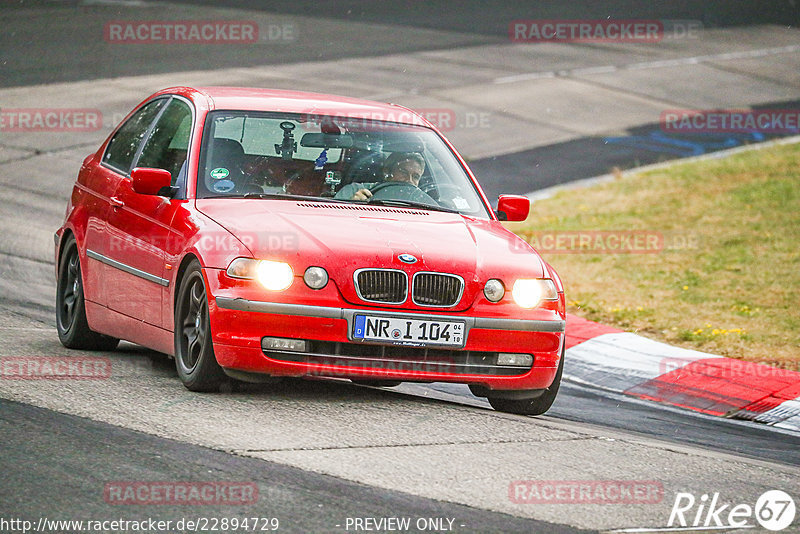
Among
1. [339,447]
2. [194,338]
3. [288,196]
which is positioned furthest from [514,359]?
[194,338]

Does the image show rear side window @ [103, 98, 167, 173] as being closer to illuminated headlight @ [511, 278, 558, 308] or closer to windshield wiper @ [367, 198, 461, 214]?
windshield wiper @ [367, 198, 461, 214]

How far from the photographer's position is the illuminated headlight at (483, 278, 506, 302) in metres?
6.87

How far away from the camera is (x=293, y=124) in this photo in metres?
7.84

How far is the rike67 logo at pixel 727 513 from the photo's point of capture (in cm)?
522

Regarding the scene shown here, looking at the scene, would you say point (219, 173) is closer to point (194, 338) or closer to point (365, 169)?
point (365, 169)

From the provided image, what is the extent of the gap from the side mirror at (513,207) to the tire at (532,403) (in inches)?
44.9

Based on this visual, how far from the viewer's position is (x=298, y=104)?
8.06 meters

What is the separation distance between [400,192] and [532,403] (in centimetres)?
142

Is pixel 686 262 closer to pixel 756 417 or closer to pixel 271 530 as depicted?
→ pixel 756 417

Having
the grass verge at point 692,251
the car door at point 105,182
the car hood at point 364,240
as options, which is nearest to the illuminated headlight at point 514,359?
the car hood at point 364,240

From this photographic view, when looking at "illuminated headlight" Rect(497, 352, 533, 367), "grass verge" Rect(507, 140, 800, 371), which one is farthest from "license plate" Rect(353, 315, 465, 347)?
"grass verge" Rect(507, 140, 800, 371)

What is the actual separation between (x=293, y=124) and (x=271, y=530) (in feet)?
11.9

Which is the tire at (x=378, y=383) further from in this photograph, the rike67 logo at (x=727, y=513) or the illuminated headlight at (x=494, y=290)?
the rike67 logo at (x=727, y=513)

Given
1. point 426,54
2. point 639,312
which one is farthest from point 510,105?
point 639,312
